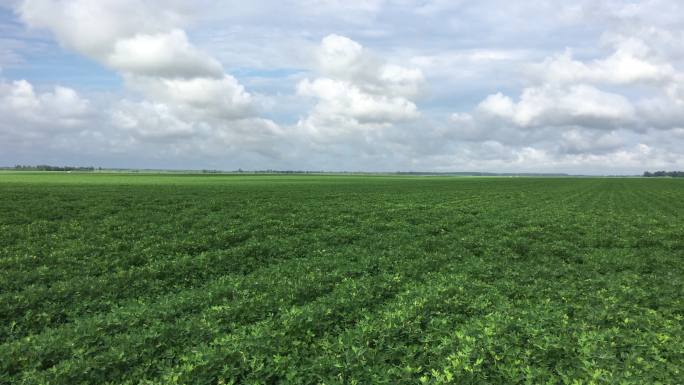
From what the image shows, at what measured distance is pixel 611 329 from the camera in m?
9.66

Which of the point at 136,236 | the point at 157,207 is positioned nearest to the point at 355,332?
the point at 136,236

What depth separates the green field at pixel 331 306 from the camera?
8.06 m

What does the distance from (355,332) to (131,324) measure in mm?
6231

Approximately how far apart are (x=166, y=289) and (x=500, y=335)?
1175 cm

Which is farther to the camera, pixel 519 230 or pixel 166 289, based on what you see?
pixel 519 230

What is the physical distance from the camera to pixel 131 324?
10344mm

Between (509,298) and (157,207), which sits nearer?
(509,298)

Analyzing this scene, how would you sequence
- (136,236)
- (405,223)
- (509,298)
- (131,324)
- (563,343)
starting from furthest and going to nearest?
(405,223), (136,236), (509,298), (131,324), (563,343)

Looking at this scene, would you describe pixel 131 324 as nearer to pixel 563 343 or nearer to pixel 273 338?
pixel 273 338

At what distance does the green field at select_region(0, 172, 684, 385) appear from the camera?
8.06 metres

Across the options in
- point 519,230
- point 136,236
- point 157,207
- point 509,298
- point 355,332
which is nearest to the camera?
point 355,332

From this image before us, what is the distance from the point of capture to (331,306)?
11516 millimetres

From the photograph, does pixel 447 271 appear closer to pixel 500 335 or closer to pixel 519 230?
pixel 500 335

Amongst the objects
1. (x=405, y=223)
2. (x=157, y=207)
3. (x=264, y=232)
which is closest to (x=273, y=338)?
(x=264, y=232)
